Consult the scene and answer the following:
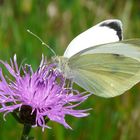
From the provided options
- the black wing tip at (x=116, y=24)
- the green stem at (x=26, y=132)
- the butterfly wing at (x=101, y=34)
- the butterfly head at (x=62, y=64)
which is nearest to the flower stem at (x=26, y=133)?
the green stem at (x=26, y=132)

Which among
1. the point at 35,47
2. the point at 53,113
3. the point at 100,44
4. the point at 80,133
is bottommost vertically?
the point at 80,133

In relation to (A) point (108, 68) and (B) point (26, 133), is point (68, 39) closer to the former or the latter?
(A) point (108, 68)

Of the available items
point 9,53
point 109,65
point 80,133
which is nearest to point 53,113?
point 109,65

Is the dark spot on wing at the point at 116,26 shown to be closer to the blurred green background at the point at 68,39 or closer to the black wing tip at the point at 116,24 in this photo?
the black wing tip at the point at 116,24

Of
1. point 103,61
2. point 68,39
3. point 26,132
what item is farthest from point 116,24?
point 68,39

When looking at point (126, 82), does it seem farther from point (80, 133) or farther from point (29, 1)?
point (29, 1)

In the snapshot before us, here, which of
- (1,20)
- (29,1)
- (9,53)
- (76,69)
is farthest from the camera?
(29,1)

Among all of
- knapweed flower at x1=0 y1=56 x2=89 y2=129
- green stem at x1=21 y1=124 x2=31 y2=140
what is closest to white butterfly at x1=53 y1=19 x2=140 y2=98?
knapweed flower at x1=0 y1=56 x2=89 y2=129
